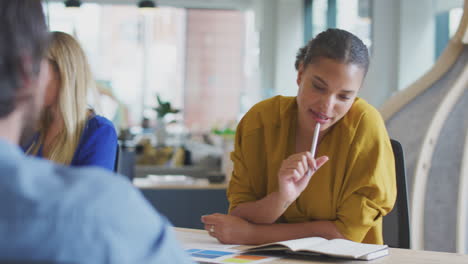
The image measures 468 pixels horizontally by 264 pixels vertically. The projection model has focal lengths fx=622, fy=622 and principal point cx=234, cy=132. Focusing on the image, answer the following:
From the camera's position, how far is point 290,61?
10.6 m

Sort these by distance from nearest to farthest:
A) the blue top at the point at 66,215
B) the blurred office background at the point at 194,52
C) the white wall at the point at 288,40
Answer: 1. the blue top at the point at 66,215
2. the blurred office background at the point at 194,52
3. the white wall at the point at 288,40

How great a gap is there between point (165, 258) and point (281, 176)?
932 mm

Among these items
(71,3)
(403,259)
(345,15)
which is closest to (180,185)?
(403,259)

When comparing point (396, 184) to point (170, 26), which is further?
point (170, 26)

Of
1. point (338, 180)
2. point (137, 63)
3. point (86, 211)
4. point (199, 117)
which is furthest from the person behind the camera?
point (199, 117)

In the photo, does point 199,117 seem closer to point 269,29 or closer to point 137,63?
point 137,63

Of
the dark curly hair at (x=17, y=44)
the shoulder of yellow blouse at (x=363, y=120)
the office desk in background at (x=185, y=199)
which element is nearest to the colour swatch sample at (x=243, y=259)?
the shoulder of yellow blouse at (x=363, y=120)

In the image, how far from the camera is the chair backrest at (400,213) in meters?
1.95

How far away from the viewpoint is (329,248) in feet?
4.88

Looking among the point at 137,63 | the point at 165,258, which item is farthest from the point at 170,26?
the point at 165,258

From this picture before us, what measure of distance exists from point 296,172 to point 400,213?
0.56m

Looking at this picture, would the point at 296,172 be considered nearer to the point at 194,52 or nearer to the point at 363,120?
the point at 363,120

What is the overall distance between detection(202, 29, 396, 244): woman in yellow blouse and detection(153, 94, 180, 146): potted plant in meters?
4.43

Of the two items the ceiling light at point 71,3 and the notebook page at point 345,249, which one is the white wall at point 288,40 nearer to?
the ceiling light at point 71,3
